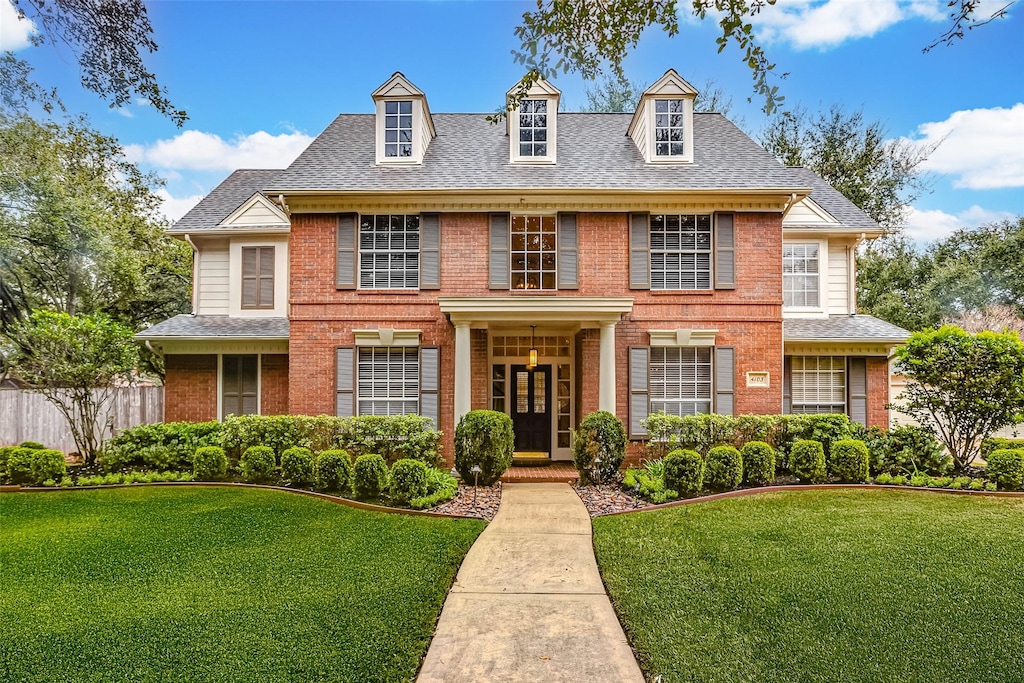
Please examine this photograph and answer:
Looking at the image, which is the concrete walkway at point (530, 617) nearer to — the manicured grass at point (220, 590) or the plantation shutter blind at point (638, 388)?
the manicured grass at point (220, 590)

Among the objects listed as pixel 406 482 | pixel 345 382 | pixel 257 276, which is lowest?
pixel 406 482

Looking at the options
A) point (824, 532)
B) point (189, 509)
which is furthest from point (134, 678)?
point (824, 532)

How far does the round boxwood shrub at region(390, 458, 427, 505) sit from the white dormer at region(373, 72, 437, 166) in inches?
235

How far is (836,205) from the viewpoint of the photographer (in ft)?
39.5

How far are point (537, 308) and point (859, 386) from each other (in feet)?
22.4

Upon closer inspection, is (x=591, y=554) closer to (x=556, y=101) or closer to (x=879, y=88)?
(x=879, y=88)

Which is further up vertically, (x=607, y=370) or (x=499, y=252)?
(x=499, y=252)

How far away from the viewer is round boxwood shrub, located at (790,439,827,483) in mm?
7766

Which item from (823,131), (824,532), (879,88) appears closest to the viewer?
(879,88)

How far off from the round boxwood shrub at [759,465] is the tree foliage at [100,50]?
7385 millimetres

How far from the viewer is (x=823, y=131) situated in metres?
19.9

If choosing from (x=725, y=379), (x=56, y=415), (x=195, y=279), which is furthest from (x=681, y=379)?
(x=56, y=415)

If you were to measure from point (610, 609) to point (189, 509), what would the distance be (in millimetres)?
5263

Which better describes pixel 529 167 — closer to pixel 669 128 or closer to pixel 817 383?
pixel 669 128
